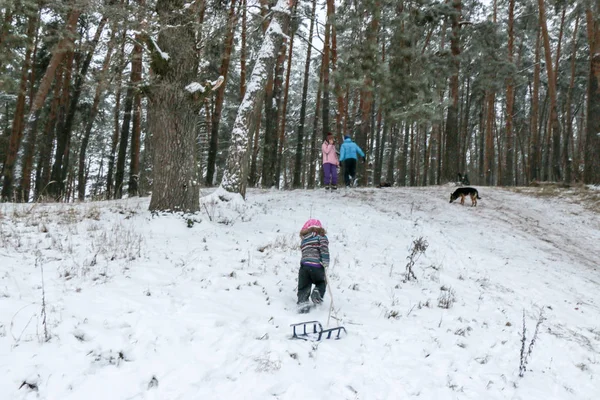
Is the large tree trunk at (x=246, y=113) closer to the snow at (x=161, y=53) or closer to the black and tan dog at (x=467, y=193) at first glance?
the snow at (x=161, y=53)

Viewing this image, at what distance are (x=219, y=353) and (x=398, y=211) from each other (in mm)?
→ 8088

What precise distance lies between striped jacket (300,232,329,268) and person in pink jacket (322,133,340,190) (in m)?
7.30

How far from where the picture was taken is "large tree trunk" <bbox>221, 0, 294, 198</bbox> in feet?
28.1

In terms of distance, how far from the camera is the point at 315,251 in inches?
196

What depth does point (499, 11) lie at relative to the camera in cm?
2456

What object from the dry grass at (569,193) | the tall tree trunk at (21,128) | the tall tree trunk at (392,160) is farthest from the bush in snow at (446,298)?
the tall tree trunk at (392,160)

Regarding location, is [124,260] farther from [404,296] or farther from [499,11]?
[499,11]

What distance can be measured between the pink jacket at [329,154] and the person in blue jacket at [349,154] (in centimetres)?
58

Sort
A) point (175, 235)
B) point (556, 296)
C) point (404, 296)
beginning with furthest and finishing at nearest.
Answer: point (175, 235), point (556, 296), point (404, 296)

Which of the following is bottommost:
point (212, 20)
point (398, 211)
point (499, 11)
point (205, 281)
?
point (205, 281)

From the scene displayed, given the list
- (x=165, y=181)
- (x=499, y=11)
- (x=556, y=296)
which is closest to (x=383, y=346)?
(x=556, y=296)

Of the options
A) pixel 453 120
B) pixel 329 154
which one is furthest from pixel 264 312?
pixel 453 120

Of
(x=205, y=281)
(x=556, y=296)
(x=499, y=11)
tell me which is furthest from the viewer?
(x=499, y=11)

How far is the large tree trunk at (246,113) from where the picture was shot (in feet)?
28.1
